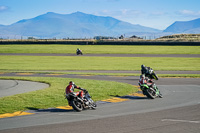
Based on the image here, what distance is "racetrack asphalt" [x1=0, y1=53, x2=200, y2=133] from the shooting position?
41.6ft

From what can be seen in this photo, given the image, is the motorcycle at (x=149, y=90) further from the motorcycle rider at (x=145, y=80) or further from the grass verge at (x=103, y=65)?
the grass verge at (x=103, y=65)

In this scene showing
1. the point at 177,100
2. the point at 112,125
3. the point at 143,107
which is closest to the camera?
the point at 112,125

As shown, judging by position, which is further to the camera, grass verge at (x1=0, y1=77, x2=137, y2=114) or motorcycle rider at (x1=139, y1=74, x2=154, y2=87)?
motorcycle rider at (x1=139, y1=74, x2=154, y2=87)

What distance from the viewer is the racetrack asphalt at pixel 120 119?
12.7m

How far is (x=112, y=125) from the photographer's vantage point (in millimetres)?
13336

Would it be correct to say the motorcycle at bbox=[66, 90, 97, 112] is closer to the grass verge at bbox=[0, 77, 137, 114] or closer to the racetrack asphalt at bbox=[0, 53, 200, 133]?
the racetrack asphalt at bbox=[0, 53, 200, 133]

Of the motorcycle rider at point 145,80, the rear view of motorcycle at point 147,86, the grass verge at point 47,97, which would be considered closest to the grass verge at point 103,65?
the grass verge at point 47,97

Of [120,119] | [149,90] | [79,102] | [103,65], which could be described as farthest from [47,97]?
[103,65]

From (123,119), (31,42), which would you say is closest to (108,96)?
(123,119)

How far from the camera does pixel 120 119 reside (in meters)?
14.5

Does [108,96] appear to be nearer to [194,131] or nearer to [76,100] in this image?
[76,100]

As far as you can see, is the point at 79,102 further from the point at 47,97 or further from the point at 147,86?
Answer: the point at 147,86

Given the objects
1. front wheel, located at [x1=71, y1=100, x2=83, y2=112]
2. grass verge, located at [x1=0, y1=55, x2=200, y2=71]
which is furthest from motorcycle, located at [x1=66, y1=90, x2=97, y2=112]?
grass verge, located at [x1=0, y1=55, x2=200, y2=71]

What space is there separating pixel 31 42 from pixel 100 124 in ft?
328
